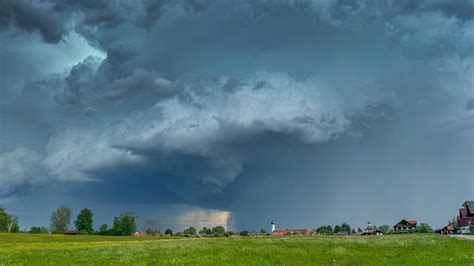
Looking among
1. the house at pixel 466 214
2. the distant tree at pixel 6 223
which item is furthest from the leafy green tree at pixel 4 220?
the house at pixel 466 214

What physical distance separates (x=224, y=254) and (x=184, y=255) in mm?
2815

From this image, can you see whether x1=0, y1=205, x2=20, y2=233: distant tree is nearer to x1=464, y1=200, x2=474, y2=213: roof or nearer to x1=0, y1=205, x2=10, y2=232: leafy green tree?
x1=0, y1=205, x2=10, y2=232: leafy green tree

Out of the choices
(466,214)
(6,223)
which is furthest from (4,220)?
(466,214)

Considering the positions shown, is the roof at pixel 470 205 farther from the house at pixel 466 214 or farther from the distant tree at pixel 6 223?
the distant tree at pixel 6 223

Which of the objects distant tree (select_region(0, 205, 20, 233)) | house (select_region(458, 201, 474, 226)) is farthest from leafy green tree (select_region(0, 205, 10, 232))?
house (select_region(458, 201, 474, 226))

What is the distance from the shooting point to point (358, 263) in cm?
2577

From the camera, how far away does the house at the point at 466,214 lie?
162 meters

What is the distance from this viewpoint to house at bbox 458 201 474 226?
530 feet

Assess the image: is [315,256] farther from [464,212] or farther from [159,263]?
[464,212]

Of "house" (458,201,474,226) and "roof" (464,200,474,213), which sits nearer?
"house" (458,201,474,226)

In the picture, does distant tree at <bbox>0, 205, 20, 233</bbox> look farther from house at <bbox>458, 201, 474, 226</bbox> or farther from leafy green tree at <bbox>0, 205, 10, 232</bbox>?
house at <bbox>458, 201, 474, 226</bbox>

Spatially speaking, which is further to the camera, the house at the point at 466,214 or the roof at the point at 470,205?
the roof at the point at 470,205

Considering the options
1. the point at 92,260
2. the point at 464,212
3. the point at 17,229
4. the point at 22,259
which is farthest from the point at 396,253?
the point at 17,229

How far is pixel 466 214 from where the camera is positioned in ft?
544
